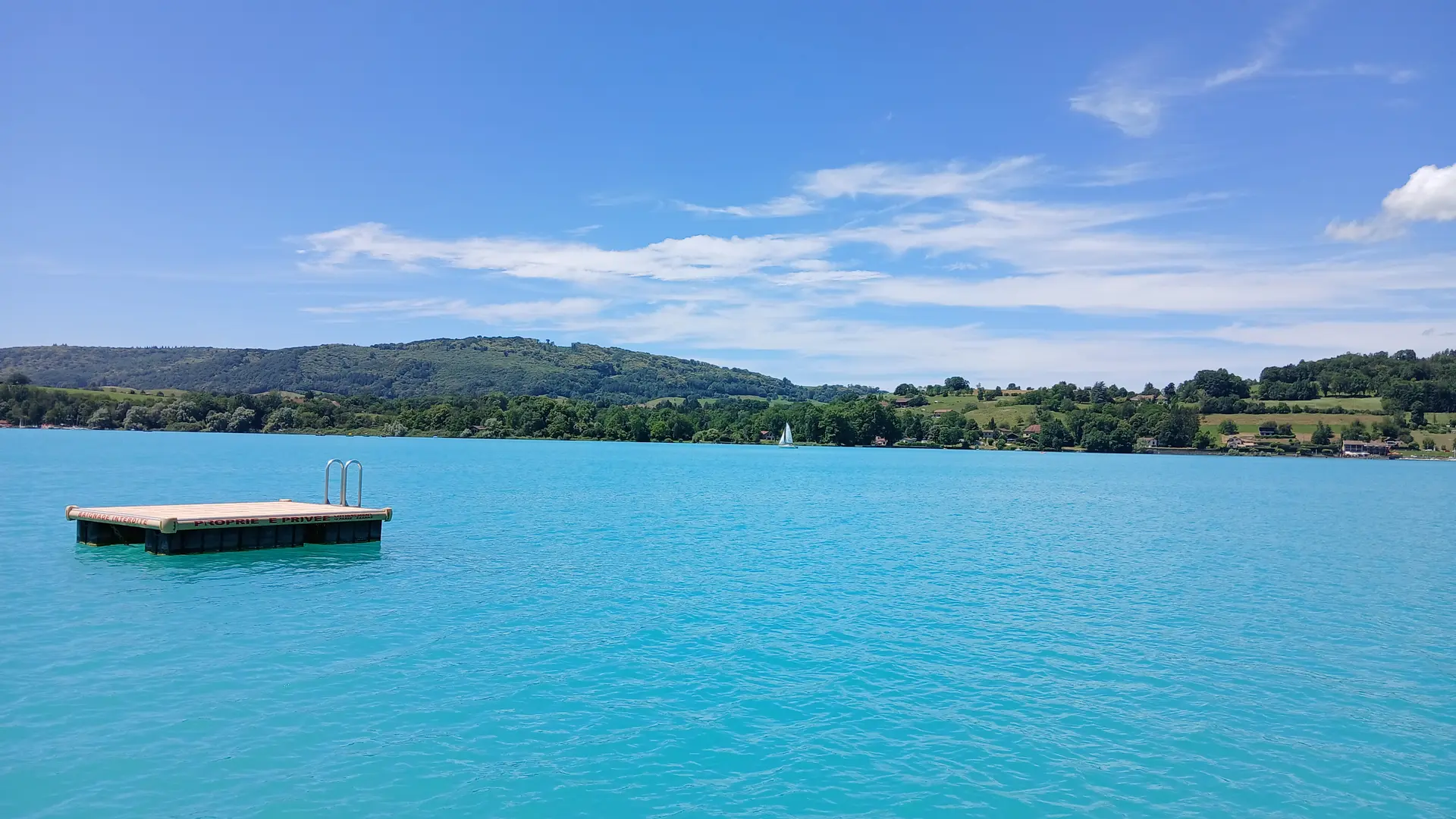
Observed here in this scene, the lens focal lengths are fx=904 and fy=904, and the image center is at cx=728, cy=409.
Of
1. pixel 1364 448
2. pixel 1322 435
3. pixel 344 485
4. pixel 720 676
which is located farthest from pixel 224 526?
pixel 1322 435

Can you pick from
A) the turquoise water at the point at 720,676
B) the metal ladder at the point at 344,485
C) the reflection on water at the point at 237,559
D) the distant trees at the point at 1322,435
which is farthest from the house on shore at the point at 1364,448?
the reflection on water at the point at 237,559

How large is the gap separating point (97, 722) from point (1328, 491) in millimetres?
103077

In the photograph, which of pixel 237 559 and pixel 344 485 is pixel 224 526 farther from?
pixel 344 485

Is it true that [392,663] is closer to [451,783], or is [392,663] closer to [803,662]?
[451,783]

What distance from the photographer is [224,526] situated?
32312 mm

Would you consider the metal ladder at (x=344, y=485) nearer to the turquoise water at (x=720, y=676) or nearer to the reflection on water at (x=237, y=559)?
the turquoise water at (x=720, y=676)

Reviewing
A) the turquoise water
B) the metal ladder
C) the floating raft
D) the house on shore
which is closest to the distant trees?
the house on shore

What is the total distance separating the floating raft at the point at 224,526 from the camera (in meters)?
31.6

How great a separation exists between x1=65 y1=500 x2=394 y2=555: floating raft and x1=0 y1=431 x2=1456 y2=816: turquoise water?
812mm

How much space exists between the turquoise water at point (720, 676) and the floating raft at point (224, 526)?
81 cm

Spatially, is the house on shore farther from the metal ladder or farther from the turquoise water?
the metal ladder

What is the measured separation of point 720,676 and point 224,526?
22691mm

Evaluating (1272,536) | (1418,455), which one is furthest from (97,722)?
(1418,455)

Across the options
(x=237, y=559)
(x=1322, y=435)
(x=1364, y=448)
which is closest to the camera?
(x=237, y=559)
